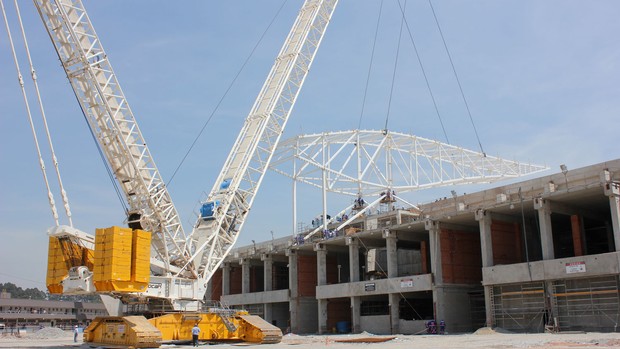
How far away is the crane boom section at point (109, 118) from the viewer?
35.3 metres

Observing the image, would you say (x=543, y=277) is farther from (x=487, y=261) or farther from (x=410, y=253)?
(x=410, y=253)

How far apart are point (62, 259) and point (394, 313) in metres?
30.1

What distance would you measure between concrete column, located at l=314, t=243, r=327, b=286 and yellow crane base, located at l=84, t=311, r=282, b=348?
24.3 metres

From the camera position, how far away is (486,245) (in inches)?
1868

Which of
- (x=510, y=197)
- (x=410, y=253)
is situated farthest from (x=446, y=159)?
(x=510, y=197)

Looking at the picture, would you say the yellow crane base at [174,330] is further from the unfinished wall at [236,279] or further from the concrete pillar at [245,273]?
the unfinished wall at [236,279]

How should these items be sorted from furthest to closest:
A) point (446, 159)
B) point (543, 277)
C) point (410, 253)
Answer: point (446, 159) → point (410, 253) → point (543, 277)

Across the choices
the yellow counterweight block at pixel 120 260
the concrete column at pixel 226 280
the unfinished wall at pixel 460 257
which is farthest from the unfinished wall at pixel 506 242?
the concrete column at pixel 226 280

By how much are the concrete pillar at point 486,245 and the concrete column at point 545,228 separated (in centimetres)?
439

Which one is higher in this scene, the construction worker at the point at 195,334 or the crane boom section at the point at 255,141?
the crane boom section at the point at 255,141

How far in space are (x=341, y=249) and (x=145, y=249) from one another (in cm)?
3715

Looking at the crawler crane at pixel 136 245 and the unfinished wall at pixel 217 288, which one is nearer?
the crawler crane at pixel 136 245

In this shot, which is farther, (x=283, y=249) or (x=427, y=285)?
(x=283, y=249)

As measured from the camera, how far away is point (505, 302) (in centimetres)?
4584
